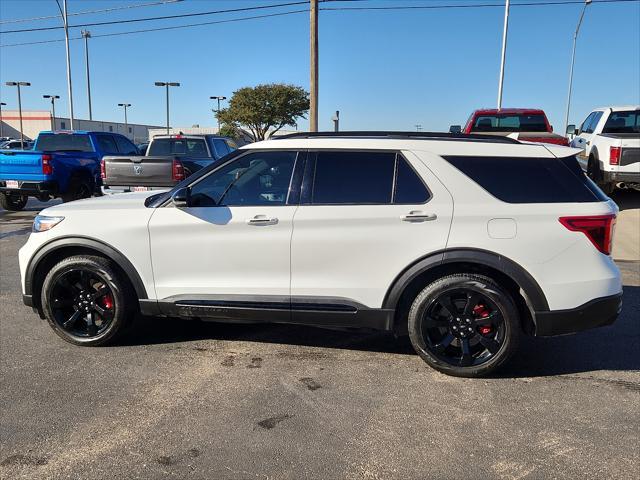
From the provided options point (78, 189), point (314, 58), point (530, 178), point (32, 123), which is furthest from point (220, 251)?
point (32, 123)

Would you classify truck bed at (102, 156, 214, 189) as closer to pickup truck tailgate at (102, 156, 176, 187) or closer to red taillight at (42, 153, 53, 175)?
pickup truck tailgate at (102, 156, 176, 187)

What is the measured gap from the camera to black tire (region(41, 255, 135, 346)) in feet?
13.8

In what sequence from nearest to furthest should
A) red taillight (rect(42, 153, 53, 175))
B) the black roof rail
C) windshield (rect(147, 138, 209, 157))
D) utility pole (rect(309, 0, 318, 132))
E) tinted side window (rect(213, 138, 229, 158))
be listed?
the black roof rail → red taillight (rect(42, 153, 53, 175)) → windshield (rect(147, 138, 209, 157)) → tinted side window (rect(213, 138, 229, 158)) → utility pole (rect(309, 0, 318, 132))

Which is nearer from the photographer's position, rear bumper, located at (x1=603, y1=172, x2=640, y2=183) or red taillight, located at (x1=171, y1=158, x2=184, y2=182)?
red taillight, located at (x1=171, y1=158, x2=184, y2=182)

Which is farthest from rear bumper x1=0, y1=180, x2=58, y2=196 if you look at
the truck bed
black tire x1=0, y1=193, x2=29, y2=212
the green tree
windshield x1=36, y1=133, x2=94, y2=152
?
the green tree

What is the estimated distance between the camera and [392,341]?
4578 mm

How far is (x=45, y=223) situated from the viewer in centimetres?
428

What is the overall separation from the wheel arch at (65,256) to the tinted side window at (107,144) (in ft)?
29.6

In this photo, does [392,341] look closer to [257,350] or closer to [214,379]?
[257,350]

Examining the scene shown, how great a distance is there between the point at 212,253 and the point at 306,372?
1163mm

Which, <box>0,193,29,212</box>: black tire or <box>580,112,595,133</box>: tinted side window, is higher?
<box>580,112,595,133</box>: tinted side window

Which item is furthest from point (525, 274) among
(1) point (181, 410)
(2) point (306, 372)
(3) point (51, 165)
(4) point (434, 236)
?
(3) point (51, 165)

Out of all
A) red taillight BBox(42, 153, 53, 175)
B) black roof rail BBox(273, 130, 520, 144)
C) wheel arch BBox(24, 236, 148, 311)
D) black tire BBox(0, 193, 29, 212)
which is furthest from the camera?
black tire BBox(0, 193, 29, 212)

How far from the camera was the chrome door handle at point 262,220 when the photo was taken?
3846mm
